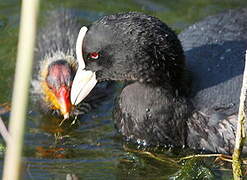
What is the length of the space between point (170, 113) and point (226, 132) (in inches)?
18.4

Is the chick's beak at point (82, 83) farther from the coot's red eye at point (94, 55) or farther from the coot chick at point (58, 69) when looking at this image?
the coot chick at point (58, 69)

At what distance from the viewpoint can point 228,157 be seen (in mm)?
4629

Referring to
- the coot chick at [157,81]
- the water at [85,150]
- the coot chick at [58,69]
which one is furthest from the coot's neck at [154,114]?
the coot chick at [58,69]

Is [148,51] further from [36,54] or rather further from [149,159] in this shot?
[36,54]

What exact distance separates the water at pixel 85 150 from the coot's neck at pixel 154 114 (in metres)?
0.15

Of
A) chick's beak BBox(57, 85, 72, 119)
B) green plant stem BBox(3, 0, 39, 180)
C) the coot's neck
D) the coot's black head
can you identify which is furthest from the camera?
chick's beak BBox(57, 85, 72, 119)

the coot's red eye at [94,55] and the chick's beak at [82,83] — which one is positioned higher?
the coot's red eye at [94,55]

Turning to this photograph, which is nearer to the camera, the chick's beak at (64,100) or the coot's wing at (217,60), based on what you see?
the coot's wing at (217,60)

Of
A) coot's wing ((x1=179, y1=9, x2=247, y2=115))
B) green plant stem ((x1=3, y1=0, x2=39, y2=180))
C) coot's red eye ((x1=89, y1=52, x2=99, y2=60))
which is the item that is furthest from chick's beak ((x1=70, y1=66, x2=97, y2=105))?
green plant stem ((x1=3, y1=0, x2=39, y2=180))

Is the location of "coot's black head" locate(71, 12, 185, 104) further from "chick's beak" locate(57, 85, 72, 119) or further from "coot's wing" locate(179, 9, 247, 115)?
"chick's beak" locate(57, 85, 72, 119)

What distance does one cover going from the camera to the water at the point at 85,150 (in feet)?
15.1

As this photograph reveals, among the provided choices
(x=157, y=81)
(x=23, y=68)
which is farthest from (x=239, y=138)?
(x=23, y=68)

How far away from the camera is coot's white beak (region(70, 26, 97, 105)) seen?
452cm

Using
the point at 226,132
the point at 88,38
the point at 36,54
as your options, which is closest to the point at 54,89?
the point at 36,54
